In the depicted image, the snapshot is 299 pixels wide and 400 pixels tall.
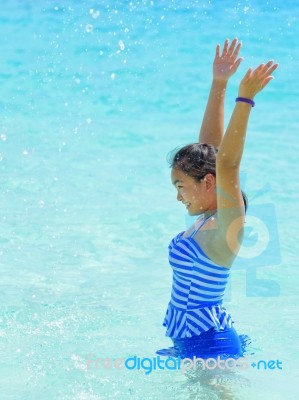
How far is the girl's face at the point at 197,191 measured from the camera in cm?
317

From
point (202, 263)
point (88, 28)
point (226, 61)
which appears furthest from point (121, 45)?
point (202, 263)

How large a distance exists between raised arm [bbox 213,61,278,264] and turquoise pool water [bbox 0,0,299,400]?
0.60 m

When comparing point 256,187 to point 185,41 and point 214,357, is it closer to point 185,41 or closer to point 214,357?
point 214,357

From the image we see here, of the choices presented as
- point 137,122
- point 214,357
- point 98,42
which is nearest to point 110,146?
point 137,122

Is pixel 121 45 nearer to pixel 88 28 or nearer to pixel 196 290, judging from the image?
pixel 88 28

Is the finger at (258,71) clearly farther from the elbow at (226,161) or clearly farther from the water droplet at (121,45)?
the water droplet at (121,45)

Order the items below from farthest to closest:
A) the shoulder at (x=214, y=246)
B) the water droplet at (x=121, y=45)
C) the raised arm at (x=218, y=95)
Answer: the water droplet at (x=121, y=45)
the raised arm at (x=218, y=95)
the shoulder at (x=214, y=246)

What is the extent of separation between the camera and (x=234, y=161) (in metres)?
2.91

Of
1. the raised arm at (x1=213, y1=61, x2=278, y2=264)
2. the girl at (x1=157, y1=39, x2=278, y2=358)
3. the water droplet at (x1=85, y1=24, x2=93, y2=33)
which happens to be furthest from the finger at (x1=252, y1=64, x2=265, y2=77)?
the water droplet at (x1=85, y1=24, x2=93, y2=33)

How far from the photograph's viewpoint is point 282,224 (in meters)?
6.09

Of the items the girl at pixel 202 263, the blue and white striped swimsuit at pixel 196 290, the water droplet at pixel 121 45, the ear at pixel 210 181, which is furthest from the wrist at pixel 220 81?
the water droplet at pixel 121 45

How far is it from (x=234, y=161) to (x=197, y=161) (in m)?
0.28

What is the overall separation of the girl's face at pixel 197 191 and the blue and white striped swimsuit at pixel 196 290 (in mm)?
81

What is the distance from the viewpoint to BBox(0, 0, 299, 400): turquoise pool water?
13.2 ft
